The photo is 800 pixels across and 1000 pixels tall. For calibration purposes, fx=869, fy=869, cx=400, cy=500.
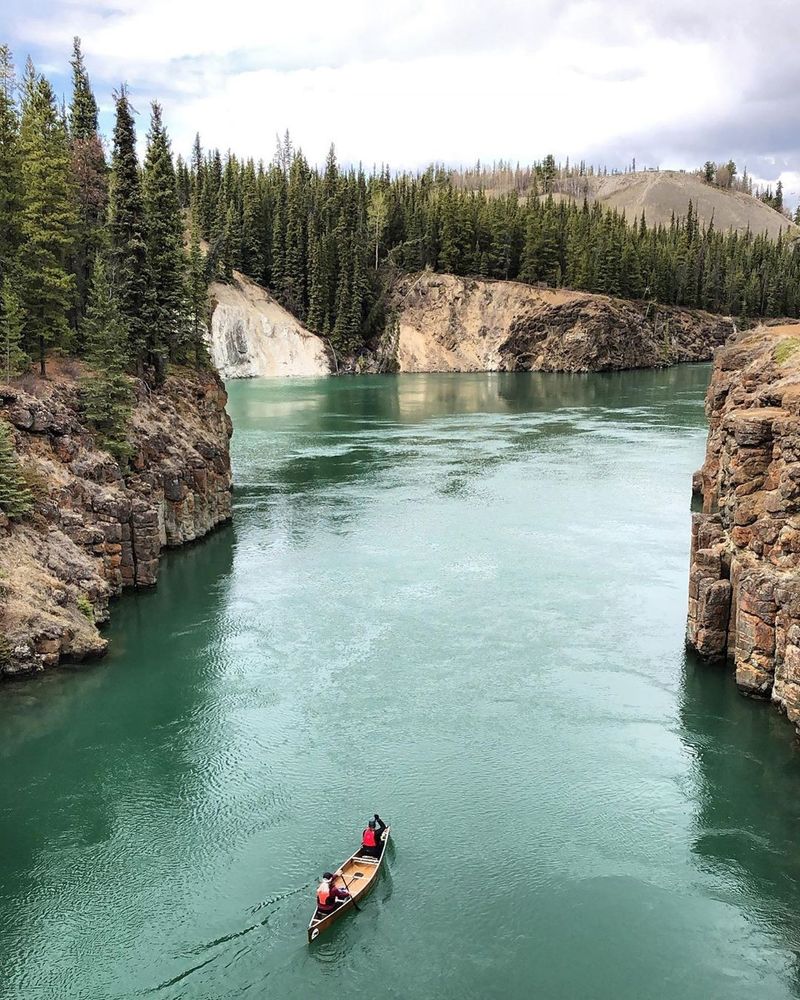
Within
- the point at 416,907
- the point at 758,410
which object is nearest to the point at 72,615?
the point at 416,907

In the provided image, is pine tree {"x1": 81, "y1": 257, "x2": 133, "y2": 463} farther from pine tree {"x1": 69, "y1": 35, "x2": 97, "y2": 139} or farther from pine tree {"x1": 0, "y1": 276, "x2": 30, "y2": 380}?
pine tree {"x1": 69, "y1": 35, "x2": 97, "y2": 139}

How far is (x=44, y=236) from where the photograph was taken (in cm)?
5231

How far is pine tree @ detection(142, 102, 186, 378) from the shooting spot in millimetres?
58856

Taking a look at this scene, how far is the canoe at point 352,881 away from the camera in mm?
22234

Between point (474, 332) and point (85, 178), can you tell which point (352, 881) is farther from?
point (474, 332)

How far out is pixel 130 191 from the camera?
56688 millimetres

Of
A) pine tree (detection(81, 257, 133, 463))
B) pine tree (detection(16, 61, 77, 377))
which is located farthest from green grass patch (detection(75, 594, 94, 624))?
pine tree (detection(16, 61, 77, 377))

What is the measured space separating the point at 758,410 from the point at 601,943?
2561 cm

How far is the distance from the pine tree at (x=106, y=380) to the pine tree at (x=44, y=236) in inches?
102

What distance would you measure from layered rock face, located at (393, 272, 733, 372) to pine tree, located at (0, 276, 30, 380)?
13410 cm

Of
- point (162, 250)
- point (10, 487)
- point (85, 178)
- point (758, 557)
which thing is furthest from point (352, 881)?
point (85, 178)

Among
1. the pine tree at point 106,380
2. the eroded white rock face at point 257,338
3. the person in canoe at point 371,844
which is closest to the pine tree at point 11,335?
the pine tree at point 106,380

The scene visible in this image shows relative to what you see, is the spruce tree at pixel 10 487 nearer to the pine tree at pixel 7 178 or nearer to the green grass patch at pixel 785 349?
the pine tree at pixel 7 178

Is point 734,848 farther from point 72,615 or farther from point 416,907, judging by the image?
point 72,615
